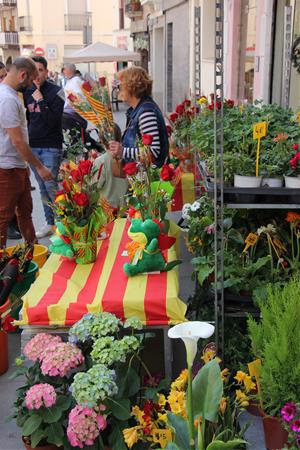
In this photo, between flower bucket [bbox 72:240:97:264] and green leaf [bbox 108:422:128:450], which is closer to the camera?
green leaf [bbox 108:422:128:450]

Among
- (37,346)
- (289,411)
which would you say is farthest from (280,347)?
(37,346)

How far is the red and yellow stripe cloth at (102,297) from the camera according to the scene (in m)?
2.41

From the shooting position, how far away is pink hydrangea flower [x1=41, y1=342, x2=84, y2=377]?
7.12 feet

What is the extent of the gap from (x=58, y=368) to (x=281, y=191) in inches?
45.3

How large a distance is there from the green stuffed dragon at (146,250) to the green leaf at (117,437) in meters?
0.69

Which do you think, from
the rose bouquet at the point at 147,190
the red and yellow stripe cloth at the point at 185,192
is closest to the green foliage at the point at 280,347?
the rose bouquet at the point at 147,190

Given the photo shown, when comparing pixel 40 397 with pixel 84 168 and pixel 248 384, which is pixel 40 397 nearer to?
pixel 248 384

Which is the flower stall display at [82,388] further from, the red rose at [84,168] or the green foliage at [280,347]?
the red rose at [84,168]

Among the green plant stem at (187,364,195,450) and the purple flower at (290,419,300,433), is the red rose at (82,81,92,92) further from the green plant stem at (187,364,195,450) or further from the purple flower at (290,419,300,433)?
the purple flower at (290,419,300,433)

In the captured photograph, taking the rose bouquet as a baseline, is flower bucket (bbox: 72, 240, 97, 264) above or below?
below

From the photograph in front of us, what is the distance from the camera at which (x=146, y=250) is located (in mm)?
2635

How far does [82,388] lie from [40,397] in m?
0.21

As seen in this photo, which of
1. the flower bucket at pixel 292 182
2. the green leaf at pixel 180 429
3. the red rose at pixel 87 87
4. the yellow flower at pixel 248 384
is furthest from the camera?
the red rose at pixel 87 87

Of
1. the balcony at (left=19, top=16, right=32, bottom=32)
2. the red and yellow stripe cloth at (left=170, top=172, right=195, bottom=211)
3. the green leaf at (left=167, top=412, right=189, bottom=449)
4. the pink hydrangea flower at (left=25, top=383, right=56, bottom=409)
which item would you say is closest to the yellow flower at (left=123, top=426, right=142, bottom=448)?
the green leaf at (left=167, top=412, right=189, bottom=449)
